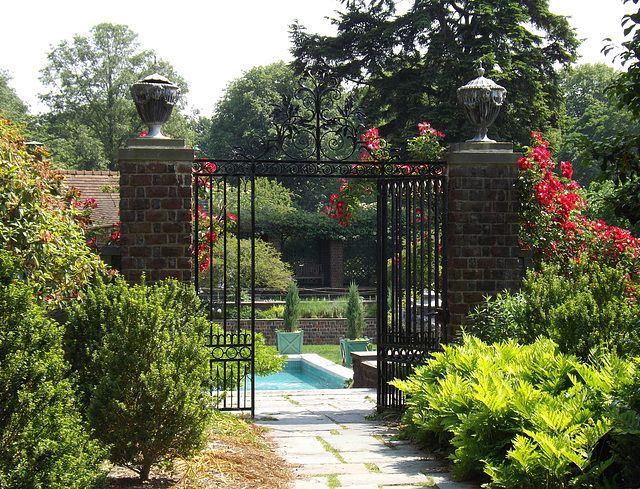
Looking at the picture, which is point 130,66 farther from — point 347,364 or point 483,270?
point 483,270

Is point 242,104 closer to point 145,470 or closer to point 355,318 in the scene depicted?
point 355,318

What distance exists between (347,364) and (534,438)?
11.0 m

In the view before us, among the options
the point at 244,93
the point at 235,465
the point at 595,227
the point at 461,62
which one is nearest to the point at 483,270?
the point at 595,227

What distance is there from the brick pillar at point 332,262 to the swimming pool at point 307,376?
12.5 metres

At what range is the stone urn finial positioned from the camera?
21.4ft

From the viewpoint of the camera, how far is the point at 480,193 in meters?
6.47

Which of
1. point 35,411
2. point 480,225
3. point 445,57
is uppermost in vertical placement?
point 445,57

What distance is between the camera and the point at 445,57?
778 inches

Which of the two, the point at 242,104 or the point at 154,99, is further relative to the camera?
the point at 242,104

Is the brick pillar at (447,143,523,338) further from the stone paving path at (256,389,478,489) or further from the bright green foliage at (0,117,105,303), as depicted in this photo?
the bright green foliage at (0,117,105,303)

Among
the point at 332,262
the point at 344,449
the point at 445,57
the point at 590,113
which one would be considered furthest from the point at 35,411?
the point at 590,113

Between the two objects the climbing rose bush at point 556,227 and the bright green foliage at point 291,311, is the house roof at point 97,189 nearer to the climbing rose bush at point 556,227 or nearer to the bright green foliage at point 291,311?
the bright green foliage at point 291,311

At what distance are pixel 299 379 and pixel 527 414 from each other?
36.5ft

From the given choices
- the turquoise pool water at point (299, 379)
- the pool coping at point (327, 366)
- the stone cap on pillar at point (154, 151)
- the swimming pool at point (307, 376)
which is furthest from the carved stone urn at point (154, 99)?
the turquoise pool water at point (299, 379)
